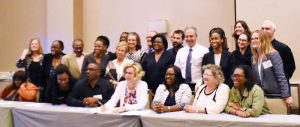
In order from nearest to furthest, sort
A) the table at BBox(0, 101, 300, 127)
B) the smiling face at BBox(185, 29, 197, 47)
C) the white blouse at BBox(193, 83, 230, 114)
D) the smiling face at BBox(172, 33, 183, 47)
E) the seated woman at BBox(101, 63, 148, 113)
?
1. the table at BBox(0, 101, 300, 127)
2. the white blouse at BBox(193, 83, 230, 114)
3. the seated woman at BBox(101, 63, 148, 113)
4. the smiling face at BBox(185, 29, 197, 47)
5. the smiling face at BBox(172, 33, 183, 47)

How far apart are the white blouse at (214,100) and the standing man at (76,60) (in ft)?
6.02

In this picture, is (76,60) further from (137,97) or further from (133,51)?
(137,97)

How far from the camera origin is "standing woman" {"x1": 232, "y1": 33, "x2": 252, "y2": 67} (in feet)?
13.0

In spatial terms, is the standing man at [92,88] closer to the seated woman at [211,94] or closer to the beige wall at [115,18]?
the seated woman at [211,94]

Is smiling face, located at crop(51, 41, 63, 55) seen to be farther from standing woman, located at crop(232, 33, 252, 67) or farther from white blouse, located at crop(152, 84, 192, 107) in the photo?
standing woman, located at crop(232, 33, 252, 67)

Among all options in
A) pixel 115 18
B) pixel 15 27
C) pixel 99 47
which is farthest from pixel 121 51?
pixel 15 27

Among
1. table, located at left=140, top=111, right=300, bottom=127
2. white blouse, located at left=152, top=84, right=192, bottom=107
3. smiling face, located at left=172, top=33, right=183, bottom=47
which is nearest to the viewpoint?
table, located at left=140, top=111, right=300, bottom=127

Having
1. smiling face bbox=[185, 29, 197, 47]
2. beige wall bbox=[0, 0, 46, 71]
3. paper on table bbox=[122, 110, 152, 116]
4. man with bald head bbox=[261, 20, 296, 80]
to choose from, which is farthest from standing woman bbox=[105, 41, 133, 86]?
beige wall bbox=[0, 0, 46, 71]

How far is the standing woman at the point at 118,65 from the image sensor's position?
4613 millimetres

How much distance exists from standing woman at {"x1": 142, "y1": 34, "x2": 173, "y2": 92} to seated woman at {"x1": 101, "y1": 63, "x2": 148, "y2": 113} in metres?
0.35

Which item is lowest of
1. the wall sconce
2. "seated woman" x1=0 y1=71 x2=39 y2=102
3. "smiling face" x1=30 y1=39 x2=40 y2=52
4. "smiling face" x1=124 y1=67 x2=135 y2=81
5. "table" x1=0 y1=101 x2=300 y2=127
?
"table" x1=0 y1=101 x2=300 y2=127

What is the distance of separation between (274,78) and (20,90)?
10.3ft

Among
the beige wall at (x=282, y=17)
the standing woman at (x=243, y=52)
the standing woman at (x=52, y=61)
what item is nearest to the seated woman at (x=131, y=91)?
the standing woman at (x=243, y=52)

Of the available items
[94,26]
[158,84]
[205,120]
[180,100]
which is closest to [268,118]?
[205,120]
